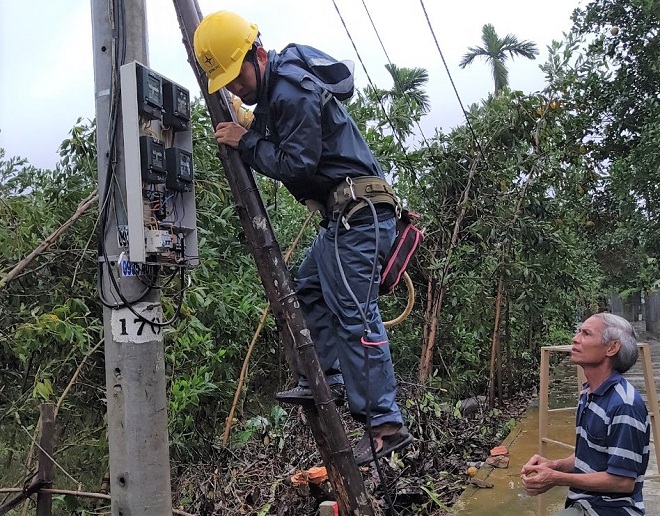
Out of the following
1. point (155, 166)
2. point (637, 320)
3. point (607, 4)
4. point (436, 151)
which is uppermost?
point (607, 4)

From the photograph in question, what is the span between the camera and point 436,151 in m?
7.46

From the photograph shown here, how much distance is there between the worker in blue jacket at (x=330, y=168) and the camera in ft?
8.82

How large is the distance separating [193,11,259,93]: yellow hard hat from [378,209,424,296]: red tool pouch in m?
1.02

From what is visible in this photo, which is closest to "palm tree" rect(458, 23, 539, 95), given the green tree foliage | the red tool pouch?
the green tree foliage

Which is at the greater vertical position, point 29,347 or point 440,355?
point 29,347

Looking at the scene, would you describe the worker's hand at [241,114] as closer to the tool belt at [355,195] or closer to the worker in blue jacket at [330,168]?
the worker in blue jacket at [330,168]

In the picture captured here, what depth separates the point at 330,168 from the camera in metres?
2.90

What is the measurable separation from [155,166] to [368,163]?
0.90 meters

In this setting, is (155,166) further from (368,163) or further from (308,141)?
(368,163)

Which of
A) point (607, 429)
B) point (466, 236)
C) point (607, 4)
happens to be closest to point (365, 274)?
point (607, 429)

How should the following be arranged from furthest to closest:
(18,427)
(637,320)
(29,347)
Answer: (637,320)
(18,427)
(29,347)

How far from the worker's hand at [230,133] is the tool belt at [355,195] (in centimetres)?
47

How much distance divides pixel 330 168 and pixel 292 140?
285 mm

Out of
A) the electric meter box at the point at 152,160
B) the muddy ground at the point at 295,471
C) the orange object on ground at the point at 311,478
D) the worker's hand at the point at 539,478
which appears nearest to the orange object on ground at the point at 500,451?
the muddy ground at the point at 295,471
